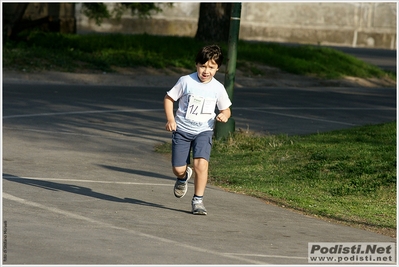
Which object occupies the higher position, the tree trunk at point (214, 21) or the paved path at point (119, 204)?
the paved path at point (119, 204)

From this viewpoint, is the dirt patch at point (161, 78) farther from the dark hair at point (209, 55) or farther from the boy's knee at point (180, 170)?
the dark hair at point (209, 55)

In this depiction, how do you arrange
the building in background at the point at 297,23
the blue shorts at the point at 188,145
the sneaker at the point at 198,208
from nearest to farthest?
the sneaker at the point at 198,208 → the blue shorts at the point at 188,145 → the building in background at the point at 297,23

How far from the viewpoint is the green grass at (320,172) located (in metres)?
8.47

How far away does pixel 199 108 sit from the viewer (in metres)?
7.74

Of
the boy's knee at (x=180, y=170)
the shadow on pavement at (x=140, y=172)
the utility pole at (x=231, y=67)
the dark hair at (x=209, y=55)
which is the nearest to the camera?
the dark hair at (x=209, y=55)

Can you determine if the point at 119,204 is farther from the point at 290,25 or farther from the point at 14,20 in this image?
the point at 290,25

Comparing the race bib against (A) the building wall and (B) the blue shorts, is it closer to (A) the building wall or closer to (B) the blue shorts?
(B) the blue shorts

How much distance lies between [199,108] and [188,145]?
359 mm

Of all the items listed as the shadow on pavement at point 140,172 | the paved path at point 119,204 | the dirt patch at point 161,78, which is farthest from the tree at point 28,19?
the shadow on pavement at point 140,172

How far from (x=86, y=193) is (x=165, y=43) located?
790 inches

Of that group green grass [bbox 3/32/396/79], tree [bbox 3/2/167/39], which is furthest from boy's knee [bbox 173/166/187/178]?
tree [bbox 3/2/167/39]

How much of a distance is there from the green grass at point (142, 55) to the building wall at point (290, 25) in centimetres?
1894

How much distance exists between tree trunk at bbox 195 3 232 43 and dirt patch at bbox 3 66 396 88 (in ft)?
8.57

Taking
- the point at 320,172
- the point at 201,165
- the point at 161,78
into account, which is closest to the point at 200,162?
the point at 201,165
